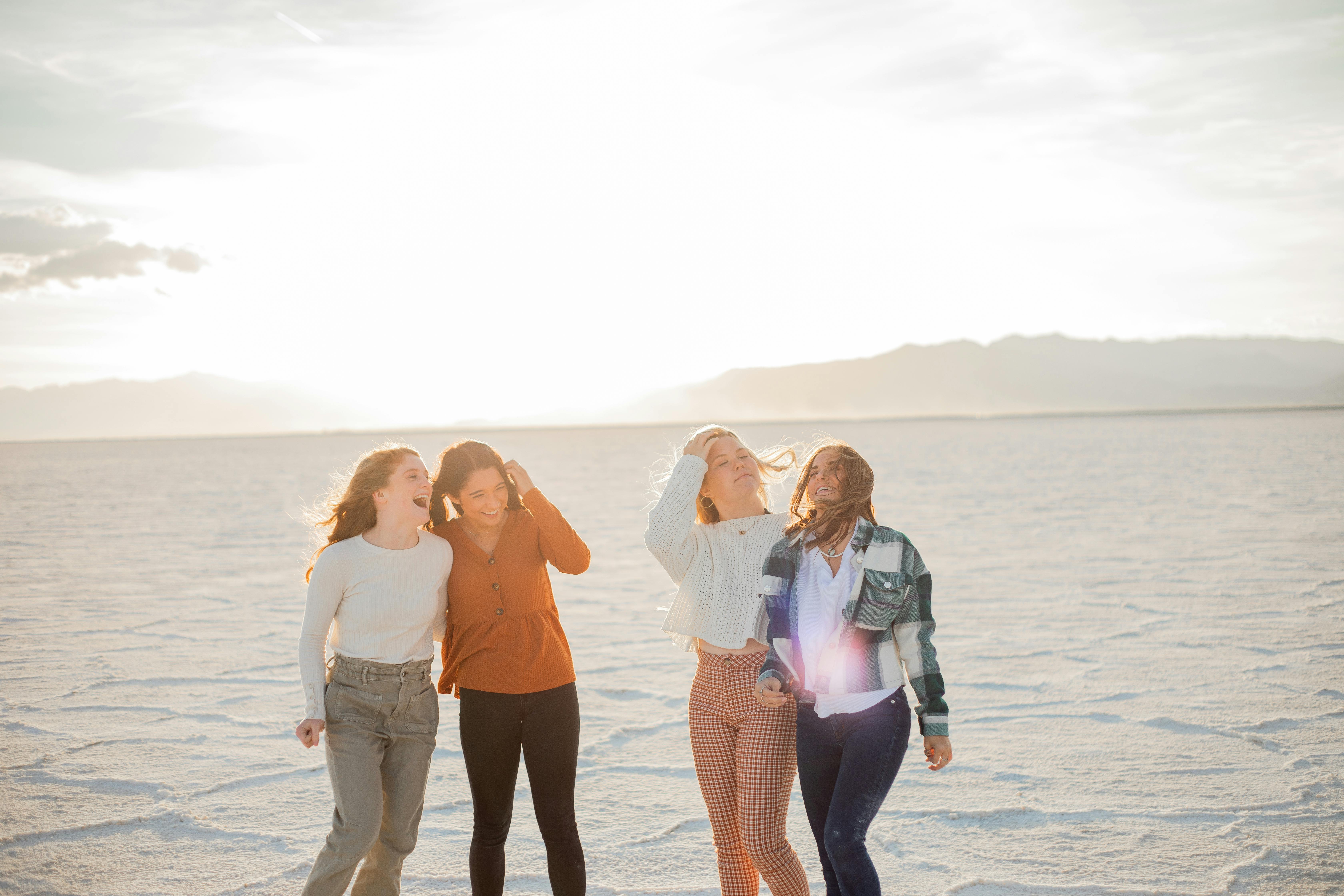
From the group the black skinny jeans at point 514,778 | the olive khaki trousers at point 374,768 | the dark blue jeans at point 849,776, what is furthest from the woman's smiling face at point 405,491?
the dark blue jeans at point 849,776

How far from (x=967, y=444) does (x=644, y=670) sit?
164ft

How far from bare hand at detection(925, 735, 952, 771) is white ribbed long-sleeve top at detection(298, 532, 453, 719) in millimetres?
1452

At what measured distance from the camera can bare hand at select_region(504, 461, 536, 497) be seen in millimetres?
2971

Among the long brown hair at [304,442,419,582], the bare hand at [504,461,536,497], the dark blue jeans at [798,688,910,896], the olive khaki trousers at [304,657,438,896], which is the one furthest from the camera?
the bare hand at [504,461,536,497]

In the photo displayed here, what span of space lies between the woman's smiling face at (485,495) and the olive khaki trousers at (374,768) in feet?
1.52

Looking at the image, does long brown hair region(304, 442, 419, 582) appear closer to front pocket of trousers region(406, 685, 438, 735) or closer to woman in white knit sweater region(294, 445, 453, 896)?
woman in white knit sweater region(294, 445, 453, 896)

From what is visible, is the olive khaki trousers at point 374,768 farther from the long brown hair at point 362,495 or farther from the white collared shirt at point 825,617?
the white collared shirt at point 825,617

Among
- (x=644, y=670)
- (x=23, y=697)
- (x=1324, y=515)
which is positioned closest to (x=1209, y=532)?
(x=1324, y=515)

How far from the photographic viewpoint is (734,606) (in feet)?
9.41

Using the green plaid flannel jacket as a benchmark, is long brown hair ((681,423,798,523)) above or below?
above

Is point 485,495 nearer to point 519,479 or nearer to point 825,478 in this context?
point 519,479

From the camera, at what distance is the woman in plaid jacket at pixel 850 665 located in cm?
247

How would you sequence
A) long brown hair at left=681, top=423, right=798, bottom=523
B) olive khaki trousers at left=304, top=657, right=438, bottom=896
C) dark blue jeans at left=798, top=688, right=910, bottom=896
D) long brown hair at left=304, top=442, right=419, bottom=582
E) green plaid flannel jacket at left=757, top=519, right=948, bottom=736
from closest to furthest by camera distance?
dark blue jeans at left=798, top=688, right=910, bottom=896 < green plaid flannel jacket at left=757, top=519, right=948, bottom=736 < olive khaki trousers at left=304, top=657, right=438, bottom=896 < long brown hair at left=304, top=442, right=419, bottom=582 < long brown hair at left=681, top=423, right=798, bottom=523

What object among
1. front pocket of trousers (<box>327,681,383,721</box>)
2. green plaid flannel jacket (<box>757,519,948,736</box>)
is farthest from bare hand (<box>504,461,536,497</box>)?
green plaid flannel jacket (<box>757,519,948,736</box>)
